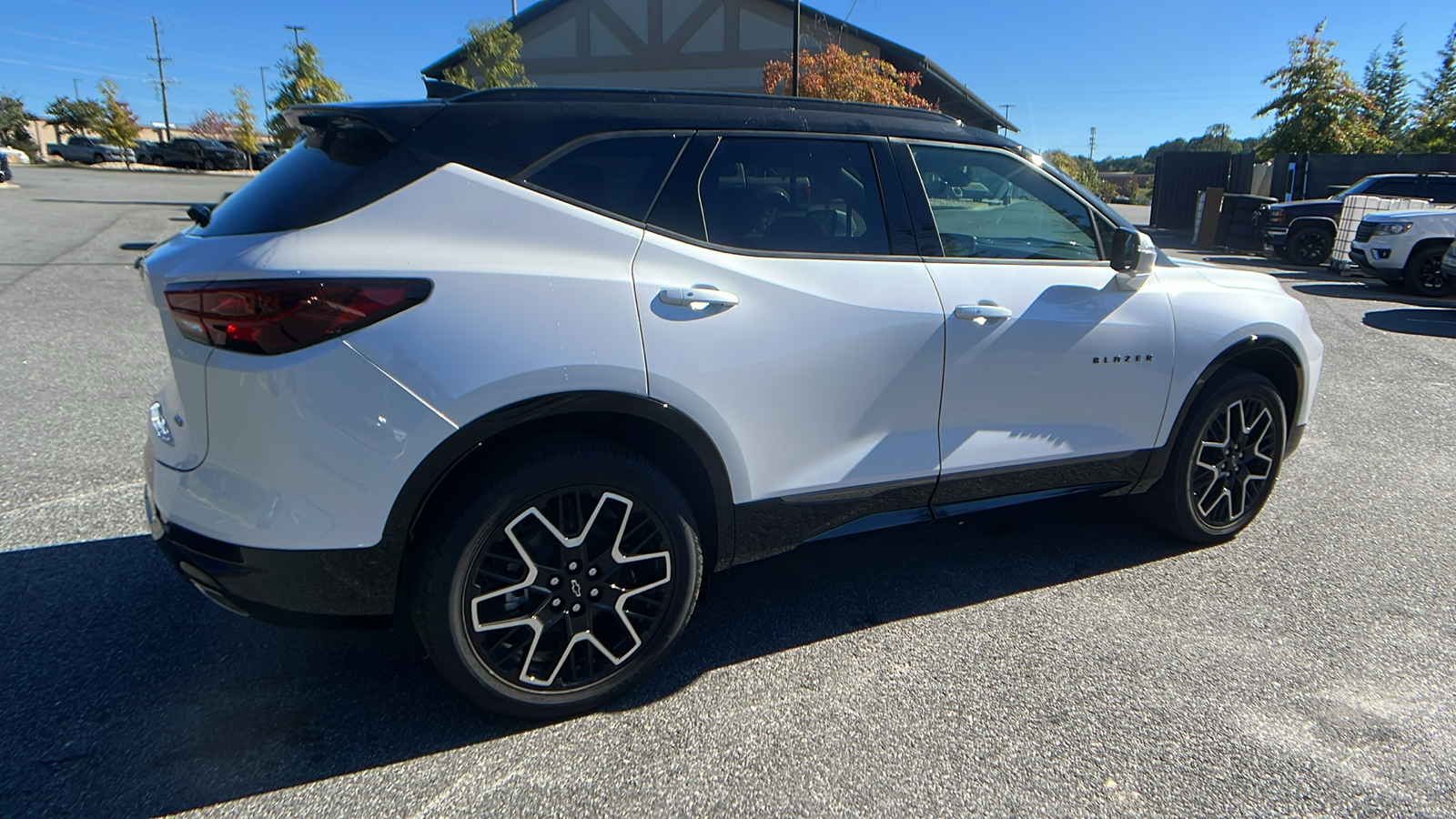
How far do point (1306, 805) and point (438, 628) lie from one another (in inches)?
94.0

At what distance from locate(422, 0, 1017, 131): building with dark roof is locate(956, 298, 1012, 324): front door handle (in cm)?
2915

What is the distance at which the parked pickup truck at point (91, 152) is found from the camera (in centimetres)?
5488

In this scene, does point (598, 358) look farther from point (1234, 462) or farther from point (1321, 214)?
point (1321, 214)

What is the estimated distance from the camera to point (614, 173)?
2672 mm

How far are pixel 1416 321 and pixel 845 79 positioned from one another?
599 inches

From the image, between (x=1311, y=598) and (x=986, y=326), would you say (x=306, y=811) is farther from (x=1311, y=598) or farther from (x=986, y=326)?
(x=1311, y=598)

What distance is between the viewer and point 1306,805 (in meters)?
2.38

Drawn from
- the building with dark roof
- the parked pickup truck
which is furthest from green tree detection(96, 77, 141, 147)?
the building with dark roof

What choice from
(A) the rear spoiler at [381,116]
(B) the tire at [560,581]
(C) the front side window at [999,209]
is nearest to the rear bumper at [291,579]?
(B) the tire at [560,581]

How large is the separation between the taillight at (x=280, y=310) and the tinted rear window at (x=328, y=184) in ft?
0.74

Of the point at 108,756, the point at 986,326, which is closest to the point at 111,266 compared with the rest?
the point at 108,756

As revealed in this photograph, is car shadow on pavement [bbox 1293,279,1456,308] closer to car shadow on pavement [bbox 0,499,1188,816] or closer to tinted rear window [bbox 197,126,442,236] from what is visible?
car shadow on pavement [bbox 0,499,1188,816]

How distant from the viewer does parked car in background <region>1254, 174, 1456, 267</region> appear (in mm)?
15062

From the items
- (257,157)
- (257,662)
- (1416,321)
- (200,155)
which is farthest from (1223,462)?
(257,157)
